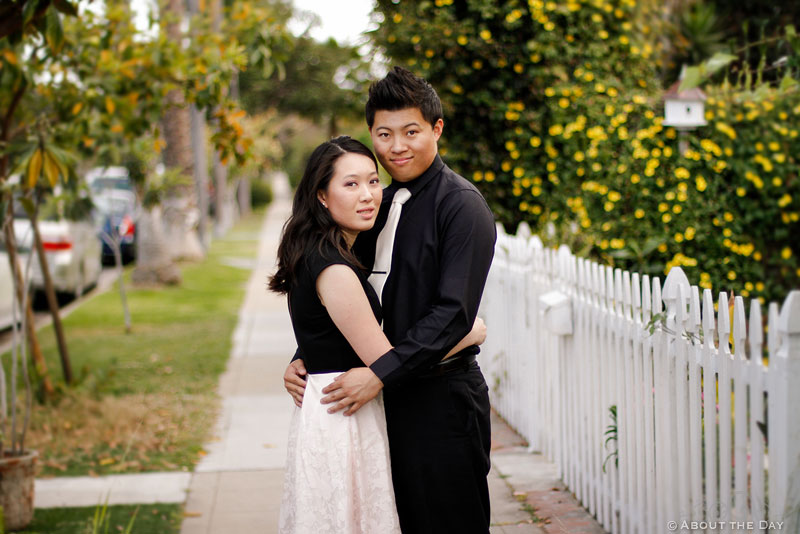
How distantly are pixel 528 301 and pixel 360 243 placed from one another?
2.73 m

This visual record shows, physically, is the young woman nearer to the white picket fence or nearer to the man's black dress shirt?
the man's black dress shirt

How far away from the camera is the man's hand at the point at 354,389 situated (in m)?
2.75

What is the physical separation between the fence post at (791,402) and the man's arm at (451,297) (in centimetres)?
90

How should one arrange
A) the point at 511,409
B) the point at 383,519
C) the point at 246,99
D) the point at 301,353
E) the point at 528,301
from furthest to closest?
the point at 246,99
the point at 511,409
the point at 528,301
the point at 301,353
the point at 383,519

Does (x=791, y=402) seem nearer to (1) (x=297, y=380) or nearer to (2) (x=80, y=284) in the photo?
(1) (x=297, y=380)

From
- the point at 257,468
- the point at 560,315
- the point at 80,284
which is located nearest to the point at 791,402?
the point at 560,315

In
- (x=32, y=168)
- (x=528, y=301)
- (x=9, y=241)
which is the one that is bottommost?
(x=528, y=301)

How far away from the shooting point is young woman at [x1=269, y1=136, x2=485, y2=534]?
2.80m

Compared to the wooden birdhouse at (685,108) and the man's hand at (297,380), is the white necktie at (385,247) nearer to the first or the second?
the man's hand at (297,380)

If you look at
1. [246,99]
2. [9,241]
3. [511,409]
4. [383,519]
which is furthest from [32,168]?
[246,99]

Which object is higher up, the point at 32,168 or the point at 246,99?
the point at 246,99

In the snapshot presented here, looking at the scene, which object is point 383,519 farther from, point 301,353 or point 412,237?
point 412,237

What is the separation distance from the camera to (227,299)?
527 inches

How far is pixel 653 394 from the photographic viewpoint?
13.0ft
